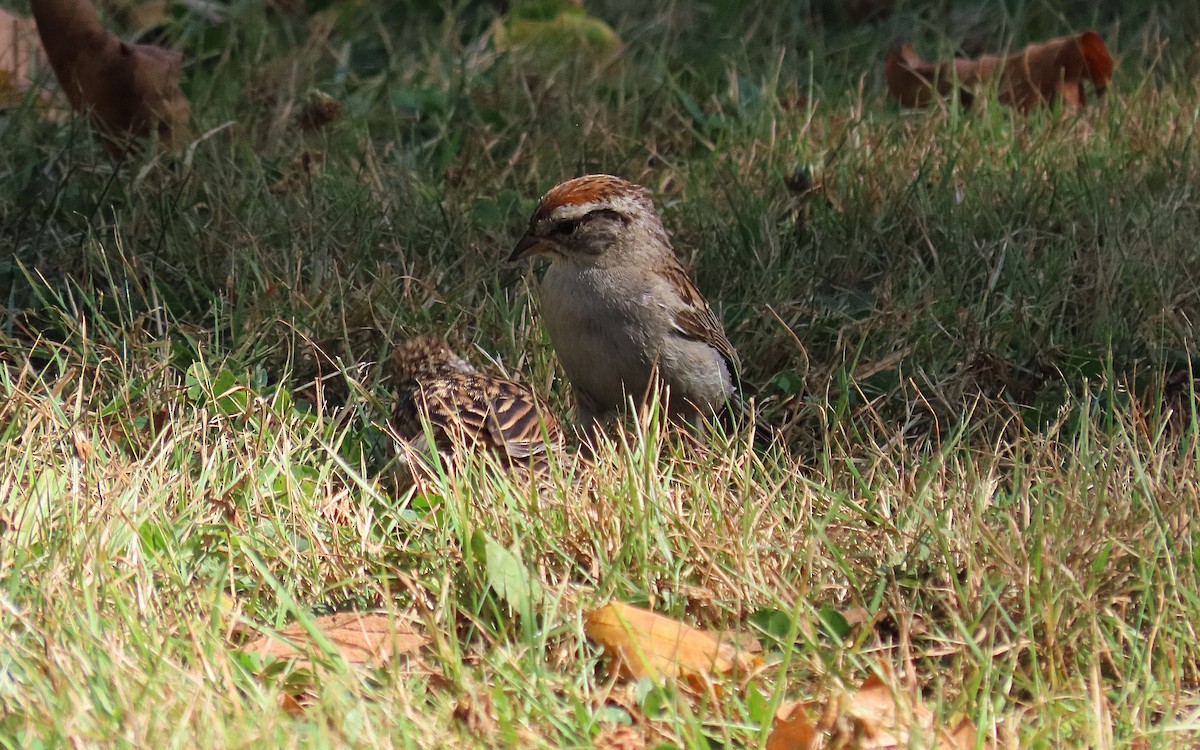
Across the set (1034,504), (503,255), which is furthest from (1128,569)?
(503,255)

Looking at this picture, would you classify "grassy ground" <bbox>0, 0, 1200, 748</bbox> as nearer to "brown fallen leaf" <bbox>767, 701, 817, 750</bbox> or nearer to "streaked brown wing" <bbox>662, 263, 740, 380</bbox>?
"brown fallen leaf" <bbox>767, 701, 817, 750</bbox>

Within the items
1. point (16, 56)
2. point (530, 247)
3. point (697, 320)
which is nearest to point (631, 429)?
point (697, 320)

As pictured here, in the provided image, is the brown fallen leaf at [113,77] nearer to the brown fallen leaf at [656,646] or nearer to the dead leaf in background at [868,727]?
the brown fallen leaf at [656,646]

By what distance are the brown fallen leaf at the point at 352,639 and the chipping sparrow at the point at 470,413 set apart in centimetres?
91

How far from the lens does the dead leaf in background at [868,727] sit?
2.90m

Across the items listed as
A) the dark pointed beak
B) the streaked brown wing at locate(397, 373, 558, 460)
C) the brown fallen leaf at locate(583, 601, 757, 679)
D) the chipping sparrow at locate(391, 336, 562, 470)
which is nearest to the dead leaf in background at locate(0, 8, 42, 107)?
the dark pointed beak

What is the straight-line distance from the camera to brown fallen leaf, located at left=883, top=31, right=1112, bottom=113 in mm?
6949

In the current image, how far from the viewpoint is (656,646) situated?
10.7 ft

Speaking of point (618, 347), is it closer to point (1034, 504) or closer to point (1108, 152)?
point (1034, 504)

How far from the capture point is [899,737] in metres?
2.93

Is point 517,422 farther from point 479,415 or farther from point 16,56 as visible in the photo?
point 16,56

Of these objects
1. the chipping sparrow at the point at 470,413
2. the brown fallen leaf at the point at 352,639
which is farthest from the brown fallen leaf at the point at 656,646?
the chipping sparrow at the point at 470,413

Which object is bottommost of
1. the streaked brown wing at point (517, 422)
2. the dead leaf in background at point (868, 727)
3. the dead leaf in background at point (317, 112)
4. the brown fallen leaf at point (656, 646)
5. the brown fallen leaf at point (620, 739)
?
the streaked brown wing at point (517, 422)

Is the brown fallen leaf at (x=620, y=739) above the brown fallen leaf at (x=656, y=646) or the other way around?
the other way around
